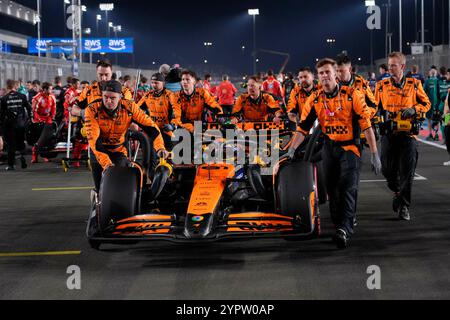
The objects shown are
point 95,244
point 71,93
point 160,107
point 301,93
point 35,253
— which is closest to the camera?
point 95,244

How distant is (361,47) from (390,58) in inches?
3612

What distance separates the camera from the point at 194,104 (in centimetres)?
1275

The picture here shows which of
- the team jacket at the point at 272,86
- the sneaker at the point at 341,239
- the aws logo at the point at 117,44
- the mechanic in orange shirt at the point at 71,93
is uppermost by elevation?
the aws logo at the point at 117,44

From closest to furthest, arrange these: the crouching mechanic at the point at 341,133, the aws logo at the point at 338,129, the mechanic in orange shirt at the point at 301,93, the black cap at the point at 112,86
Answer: the crouching mechanic at the point at 341,133
the aws logo at the point at 338,129
the black cap at the point at 112,86
the mechanic in orange shirt at the point at 301,93

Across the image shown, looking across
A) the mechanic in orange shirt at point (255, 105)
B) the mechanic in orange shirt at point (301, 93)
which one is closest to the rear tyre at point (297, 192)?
the mechanic in orange shirt at point (301, 93)

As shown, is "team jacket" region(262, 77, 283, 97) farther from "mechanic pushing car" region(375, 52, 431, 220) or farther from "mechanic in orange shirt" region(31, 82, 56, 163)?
"mechanic pushing car" region(375, 52, 431, 220)

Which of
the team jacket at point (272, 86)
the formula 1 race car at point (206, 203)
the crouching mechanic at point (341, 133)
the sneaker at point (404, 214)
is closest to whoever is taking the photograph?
the formula 1 race car at point (206, 203)

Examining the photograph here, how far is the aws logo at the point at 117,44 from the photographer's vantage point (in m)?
77.6

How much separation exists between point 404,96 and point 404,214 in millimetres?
1499

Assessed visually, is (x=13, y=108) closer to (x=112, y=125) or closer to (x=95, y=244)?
(x=112, y=125)

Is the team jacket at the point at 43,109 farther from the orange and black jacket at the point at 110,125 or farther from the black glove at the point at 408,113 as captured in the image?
the black glove at the point at 408,113

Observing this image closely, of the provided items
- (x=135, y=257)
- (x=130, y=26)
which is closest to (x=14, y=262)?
(x=135, y=257)

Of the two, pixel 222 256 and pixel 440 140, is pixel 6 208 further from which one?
pixel 440 140

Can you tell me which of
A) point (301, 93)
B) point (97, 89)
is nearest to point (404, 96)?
point (301, 93)
